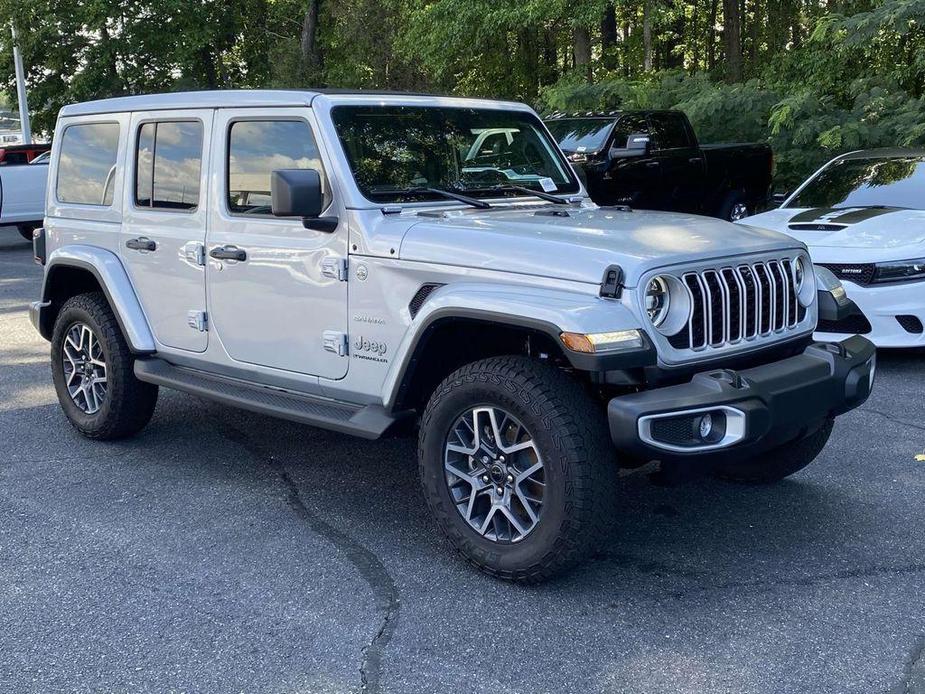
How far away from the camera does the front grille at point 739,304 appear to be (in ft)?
12.6

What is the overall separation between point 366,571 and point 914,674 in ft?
6.63

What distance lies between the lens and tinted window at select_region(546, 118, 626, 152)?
40.3ft

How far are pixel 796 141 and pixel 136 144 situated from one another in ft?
30.7

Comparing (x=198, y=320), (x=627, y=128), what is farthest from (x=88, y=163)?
(x=627, y=128)

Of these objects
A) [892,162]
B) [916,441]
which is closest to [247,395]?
[916,441]

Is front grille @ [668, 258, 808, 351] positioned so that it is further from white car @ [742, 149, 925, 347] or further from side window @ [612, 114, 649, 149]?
side window @ [612, 114, 649, 149]

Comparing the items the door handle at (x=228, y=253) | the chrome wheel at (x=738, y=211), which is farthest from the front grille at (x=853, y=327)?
the chrome wheel at (x=738, y=211)

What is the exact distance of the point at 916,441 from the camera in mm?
5719

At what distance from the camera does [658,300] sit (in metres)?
3.80

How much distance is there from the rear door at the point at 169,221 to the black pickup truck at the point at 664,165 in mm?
6920

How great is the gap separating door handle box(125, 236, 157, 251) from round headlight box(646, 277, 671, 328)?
2812mm

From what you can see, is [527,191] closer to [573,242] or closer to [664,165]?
[573,242]

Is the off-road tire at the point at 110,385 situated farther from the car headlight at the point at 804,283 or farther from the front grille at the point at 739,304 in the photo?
the car headlight at the point at 804,283

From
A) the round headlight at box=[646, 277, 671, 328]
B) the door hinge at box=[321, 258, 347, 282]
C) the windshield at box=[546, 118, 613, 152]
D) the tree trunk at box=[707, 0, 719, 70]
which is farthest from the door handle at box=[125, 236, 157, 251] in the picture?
the tree trunk at box=[707, 0, 719, 70]
